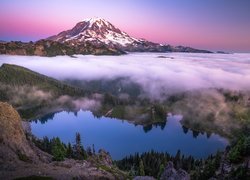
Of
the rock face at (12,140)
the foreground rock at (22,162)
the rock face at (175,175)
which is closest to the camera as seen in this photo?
the foreground rock at (22,162)

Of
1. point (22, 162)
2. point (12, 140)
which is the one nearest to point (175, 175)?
point (22, 162)

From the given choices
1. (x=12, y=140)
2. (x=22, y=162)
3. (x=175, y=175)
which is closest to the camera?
(x=22, y=162)

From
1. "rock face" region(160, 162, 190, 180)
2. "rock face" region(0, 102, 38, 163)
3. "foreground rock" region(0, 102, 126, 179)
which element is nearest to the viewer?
"foreground rock" region(0, 102, 126, 179)

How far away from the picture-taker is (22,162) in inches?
4104

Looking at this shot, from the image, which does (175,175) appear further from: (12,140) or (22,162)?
(12,140)

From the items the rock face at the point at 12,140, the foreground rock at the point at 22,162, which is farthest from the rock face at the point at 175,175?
the rock face at the point at 12,140

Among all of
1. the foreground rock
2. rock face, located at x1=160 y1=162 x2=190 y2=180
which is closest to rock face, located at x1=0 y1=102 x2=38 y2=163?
the foreground rock

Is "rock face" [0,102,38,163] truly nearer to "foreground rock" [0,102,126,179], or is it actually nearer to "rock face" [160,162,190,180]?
"foreground rock" [0,102,126,179]

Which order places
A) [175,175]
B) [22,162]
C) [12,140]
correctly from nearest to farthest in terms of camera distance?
[22,162] → [175,175] → [12,140]

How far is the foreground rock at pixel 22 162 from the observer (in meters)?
86.3

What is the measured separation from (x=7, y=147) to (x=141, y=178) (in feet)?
163

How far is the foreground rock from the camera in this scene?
8631 cm

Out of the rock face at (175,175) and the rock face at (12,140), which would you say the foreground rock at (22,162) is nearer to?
the rock face at (12,140)

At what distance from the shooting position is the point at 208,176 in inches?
3728
